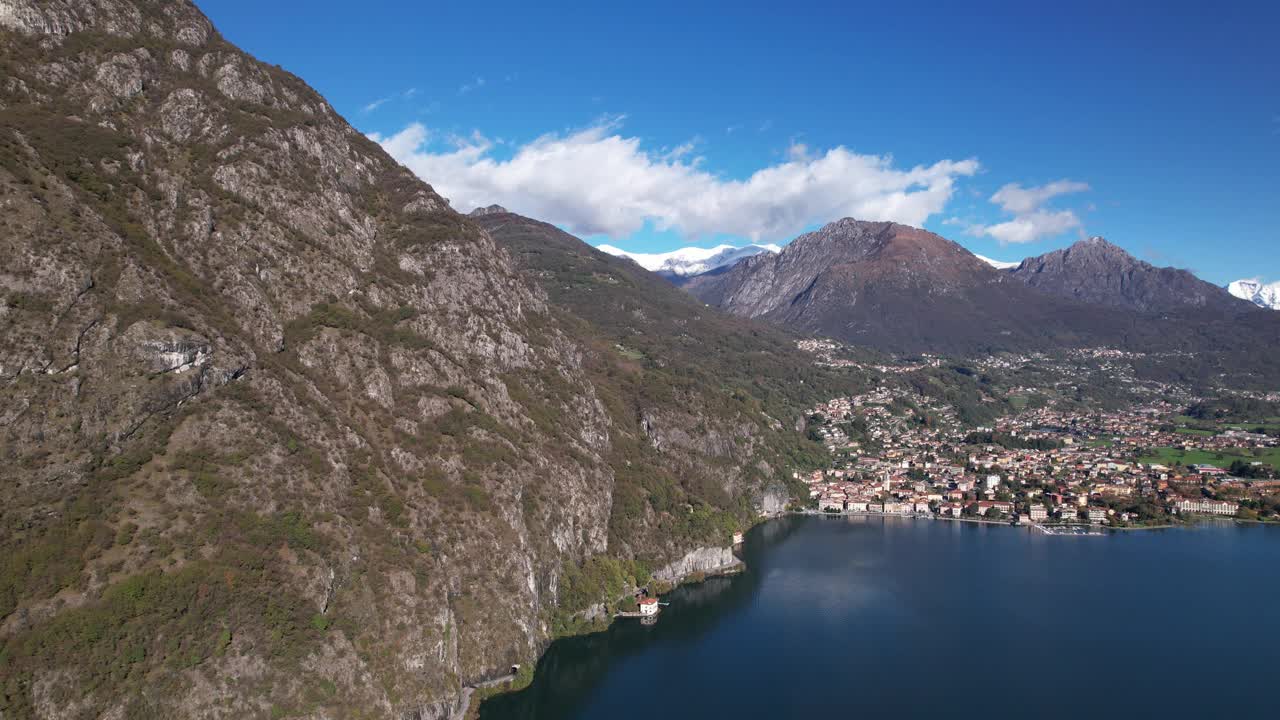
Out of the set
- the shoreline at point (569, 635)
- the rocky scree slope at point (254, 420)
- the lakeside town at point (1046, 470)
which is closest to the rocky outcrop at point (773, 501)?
the lakeside town at point (1046, 470)

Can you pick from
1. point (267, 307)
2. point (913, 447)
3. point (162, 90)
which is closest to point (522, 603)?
point (267, 307)

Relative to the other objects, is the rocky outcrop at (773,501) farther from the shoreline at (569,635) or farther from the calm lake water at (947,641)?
the calm lake water at (947,641)

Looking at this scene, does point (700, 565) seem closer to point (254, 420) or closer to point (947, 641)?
point (947, 641)

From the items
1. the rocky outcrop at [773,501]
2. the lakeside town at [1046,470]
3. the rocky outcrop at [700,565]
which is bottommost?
the rocky outcrop at [700,565]

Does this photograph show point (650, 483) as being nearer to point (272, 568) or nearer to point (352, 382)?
point (352, 382)

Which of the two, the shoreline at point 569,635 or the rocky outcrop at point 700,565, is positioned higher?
the rocky outcrop at point 700,565

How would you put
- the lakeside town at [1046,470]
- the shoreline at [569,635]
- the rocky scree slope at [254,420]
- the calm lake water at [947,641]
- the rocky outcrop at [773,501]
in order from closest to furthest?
the rocky scree slope at [254,420] → the shoreline at [569,635] → the calm lake water at [947,641] → the lakeside town at [1046,470] → the rocky outcrop at [773,501]

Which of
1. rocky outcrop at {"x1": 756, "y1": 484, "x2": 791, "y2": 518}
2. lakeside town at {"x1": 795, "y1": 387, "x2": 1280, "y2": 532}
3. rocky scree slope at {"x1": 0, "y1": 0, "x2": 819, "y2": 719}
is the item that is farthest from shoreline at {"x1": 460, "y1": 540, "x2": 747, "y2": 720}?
lakeside town at {"x1": 795, "y1": 387, "x2": 1280, "y2": 532}
